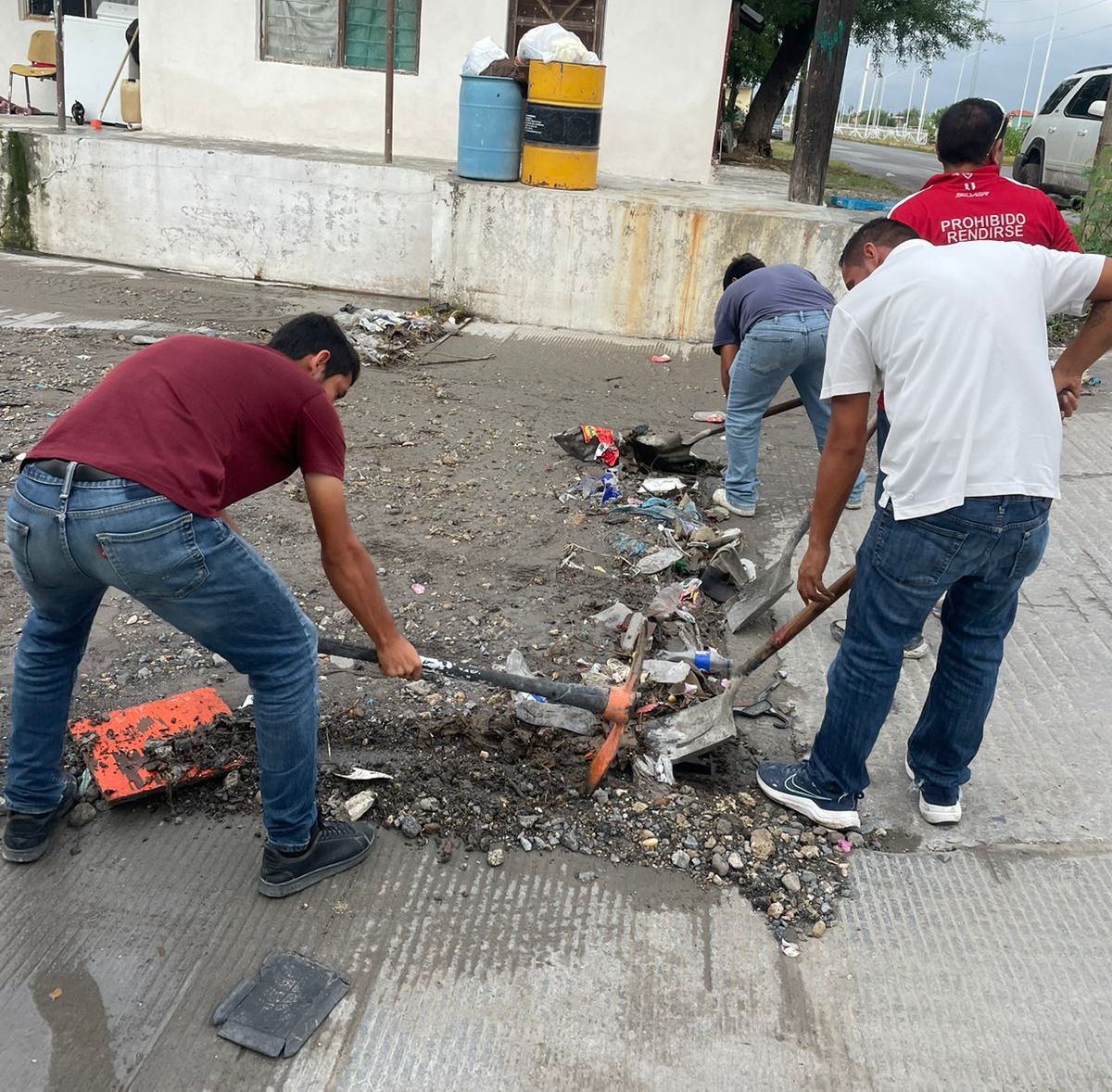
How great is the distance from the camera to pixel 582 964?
8.00ft

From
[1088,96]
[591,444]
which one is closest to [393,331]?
[591,444]

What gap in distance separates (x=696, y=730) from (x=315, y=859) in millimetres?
1230

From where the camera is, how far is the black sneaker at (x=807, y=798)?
2.91 meters

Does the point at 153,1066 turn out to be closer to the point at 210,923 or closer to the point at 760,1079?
the point at 210,923

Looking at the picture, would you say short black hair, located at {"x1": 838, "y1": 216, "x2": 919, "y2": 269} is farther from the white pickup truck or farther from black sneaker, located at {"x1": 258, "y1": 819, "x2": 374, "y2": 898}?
the white pickup truck

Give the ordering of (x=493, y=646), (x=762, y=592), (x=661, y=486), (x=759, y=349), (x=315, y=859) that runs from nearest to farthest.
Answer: (x=315, y=859), (x=493, y=646), (x=762, y=592), (x=759, y=349), (x=661, y=486)

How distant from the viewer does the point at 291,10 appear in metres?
10.5

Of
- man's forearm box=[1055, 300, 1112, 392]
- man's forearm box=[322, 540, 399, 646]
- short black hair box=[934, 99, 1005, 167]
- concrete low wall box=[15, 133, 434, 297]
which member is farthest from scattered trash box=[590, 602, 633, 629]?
concrete low wall box=[15, 133, 434, 297]

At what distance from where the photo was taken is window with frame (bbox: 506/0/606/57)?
10117 millimetres

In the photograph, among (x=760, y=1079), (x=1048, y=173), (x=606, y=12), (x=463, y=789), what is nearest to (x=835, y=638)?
(x=463, y=789)

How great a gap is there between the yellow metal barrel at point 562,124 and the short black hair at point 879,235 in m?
5.80

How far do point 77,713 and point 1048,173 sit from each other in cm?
1589

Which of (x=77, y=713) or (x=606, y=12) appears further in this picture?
(x=606, y=12)

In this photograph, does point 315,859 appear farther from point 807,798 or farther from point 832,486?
point 832,486
